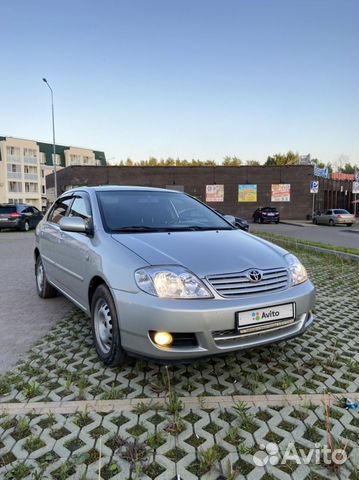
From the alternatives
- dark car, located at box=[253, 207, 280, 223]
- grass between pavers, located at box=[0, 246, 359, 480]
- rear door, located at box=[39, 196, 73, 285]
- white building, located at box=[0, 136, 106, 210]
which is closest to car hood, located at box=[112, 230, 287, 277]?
grass between pavers, located at box=[0, 246, 359, 480]

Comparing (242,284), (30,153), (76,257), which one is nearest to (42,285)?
(76,257)

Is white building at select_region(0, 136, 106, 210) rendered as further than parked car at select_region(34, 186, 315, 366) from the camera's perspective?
Yes

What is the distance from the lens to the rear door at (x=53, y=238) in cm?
477

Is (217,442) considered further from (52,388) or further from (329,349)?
(329,349)

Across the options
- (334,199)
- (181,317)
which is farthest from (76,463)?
(334,199)

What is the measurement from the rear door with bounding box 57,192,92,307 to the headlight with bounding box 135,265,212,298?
960mm

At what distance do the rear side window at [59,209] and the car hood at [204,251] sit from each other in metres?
1.80

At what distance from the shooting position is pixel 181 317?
267cm

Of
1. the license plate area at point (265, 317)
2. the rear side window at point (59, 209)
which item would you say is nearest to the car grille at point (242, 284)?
the license plate area at point (265, 317)

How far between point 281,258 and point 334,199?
146 feet

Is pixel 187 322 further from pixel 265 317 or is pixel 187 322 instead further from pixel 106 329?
pixel 106 329

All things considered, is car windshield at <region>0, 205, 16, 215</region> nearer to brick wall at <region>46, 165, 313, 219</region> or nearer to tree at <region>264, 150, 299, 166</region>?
brick wall at <region>46, 165, 313, 219</region>

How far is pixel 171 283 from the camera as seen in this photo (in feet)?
9.14

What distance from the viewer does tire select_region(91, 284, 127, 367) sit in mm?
3072
